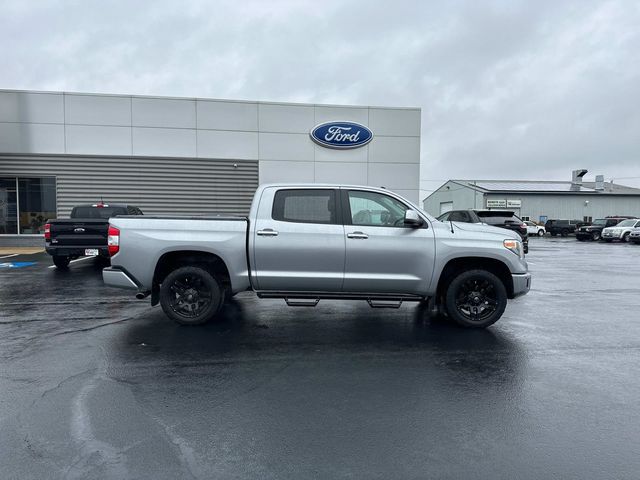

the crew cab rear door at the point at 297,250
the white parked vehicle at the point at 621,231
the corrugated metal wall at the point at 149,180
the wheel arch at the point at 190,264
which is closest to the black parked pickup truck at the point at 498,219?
the corrugated metal wall at the point at 149,180

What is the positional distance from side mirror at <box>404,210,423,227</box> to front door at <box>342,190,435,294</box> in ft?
0.33

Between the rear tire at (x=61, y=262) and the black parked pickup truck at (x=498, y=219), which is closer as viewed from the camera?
the rear tire at (x=61, y=262)

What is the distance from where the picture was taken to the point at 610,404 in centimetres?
384

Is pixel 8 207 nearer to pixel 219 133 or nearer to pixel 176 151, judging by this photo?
pixel 176 151

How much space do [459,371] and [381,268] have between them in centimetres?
181

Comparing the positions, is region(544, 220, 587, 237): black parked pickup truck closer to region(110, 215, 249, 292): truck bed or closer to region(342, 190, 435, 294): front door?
region(342, 190, 435, 294): front door

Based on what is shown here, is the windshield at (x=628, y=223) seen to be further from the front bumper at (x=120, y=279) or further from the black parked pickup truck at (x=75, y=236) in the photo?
the front bumper at (x=120, y=279)

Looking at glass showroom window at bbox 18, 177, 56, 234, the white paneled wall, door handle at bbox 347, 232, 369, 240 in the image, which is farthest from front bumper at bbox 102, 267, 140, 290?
glass showroom window at bbox 18, 177, 56, 234

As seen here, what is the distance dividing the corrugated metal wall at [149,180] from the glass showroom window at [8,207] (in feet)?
1.51

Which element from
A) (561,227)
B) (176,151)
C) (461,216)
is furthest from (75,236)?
(561,227)

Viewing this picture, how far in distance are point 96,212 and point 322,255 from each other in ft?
31.1

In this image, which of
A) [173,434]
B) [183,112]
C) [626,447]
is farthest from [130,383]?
[183,112]

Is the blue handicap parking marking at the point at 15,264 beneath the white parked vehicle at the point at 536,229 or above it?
beneath

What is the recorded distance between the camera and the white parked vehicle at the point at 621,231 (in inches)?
1163
